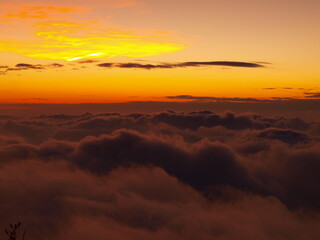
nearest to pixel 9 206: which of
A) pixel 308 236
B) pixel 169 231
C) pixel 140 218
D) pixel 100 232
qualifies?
pixel 100 232

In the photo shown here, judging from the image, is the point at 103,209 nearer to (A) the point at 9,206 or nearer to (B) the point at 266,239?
(A) the point at 9,206

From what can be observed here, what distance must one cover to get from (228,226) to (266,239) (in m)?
22.2

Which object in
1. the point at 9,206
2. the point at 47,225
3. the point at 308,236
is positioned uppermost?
the point at 9,206

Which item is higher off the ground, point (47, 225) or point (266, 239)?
point (47, 225)

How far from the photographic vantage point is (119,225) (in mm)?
184875

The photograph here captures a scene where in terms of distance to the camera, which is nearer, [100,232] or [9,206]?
[9,206]

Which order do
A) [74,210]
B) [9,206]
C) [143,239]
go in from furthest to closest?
[74,210], [143,239], [9,206]

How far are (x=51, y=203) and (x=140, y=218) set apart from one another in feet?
161

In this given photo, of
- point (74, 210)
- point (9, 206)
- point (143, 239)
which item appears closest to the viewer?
point (9, 206)

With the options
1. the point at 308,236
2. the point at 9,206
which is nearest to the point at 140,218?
the point at 9,206

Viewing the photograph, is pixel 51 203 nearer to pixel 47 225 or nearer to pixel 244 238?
pixel 47 225

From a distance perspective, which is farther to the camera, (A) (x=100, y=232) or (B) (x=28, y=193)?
(B) (x=28, y=193)

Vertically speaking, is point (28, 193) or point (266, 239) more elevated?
point (28, 193)

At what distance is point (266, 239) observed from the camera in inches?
7451
